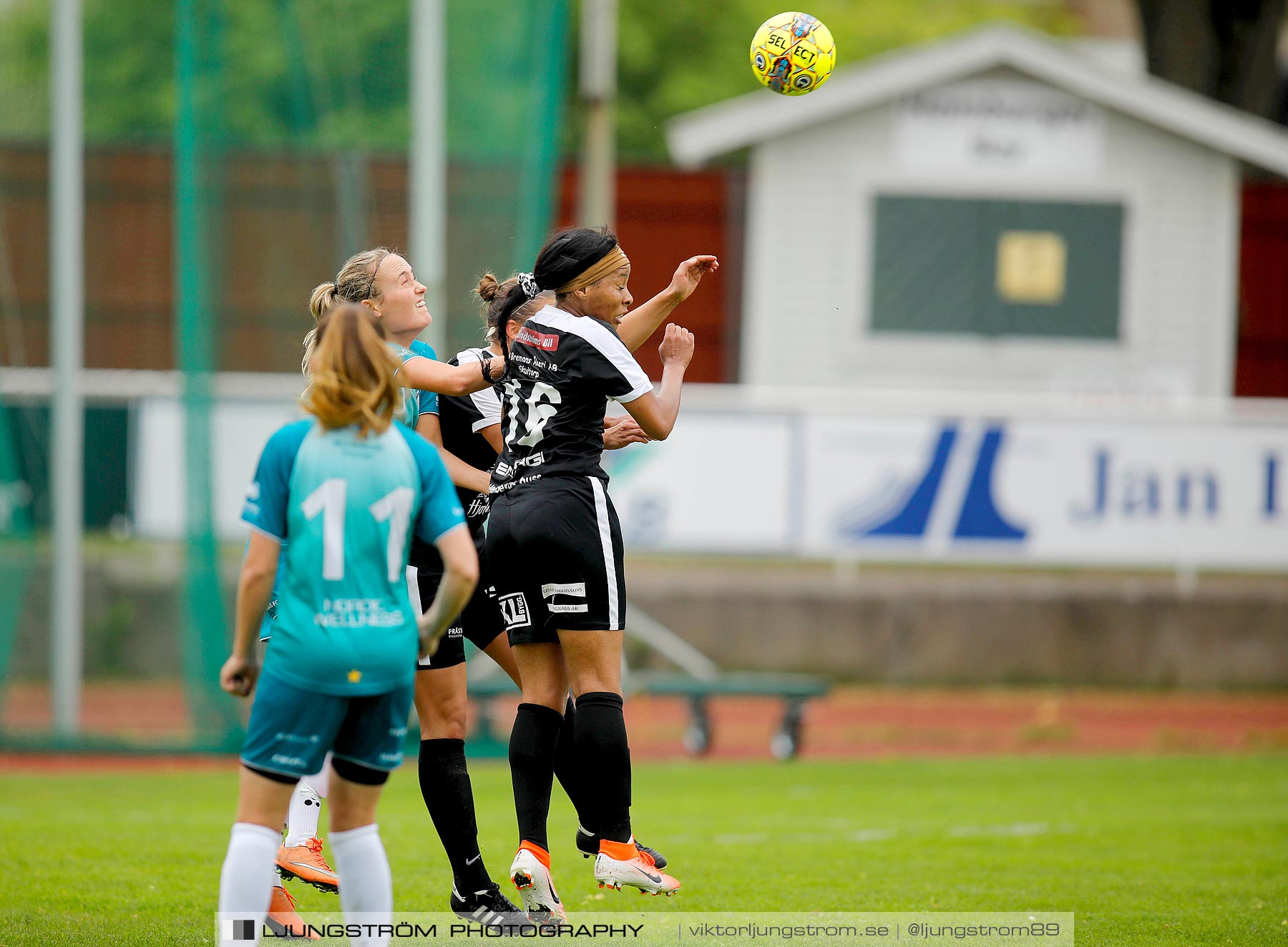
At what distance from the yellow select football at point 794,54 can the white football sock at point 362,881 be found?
3368 mm

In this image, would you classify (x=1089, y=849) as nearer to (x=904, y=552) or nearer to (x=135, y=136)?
(x=904, y=552)

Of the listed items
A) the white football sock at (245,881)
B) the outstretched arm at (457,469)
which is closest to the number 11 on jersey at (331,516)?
the white football sock at (245,881)

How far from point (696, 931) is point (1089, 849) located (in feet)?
10.8

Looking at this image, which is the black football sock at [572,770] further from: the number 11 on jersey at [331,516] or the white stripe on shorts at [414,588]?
the number 11 on jersey at [331,516]

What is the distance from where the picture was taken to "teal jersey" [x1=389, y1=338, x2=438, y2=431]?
5148 millimetres

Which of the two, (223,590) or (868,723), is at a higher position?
(223,590)

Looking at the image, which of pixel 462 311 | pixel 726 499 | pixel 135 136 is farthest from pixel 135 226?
pixel 726 499

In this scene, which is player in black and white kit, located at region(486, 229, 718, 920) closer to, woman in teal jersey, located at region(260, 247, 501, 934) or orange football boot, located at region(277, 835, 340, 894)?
woman in teal jersey, located at region(260, 247, 501, 934)

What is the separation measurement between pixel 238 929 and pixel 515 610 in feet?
5.05

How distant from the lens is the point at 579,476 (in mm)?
5262

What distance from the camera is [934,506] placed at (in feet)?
49.3

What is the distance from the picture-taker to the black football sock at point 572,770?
17.7 ft

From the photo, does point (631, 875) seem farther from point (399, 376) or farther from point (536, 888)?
point (399, 376)

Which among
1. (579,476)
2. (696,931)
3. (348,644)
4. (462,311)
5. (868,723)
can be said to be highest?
(462,311)
